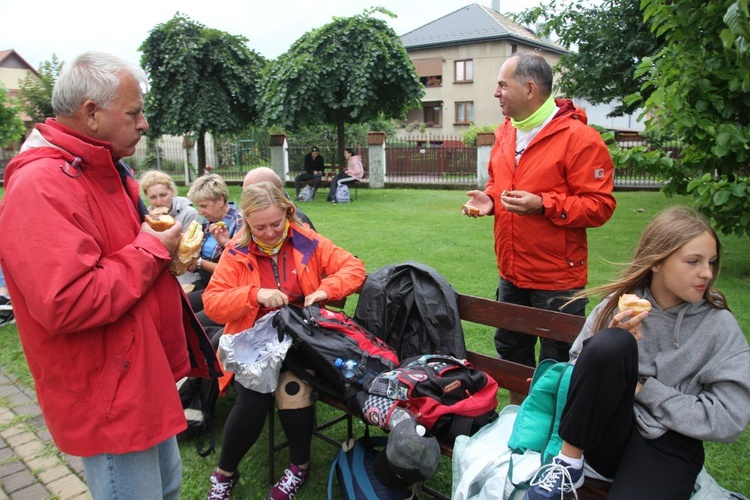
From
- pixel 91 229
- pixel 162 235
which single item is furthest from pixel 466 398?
pixel 91 229

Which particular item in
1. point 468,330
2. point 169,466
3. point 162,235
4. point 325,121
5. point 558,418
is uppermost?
point 325,121

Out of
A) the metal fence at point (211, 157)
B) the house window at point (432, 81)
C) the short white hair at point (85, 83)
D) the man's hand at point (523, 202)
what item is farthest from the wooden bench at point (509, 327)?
the house window at point (432, 81)

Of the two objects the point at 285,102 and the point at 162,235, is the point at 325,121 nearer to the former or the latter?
the point at 285,102

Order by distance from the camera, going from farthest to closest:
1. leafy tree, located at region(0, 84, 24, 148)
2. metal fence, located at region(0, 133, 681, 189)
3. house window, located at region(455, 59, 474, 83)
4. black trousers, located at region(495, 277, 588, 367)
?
house window, located at region(455, 59, 474, 83), metal fence, located at region(0, 133, 681, 189), leafy tree, located at region(0, 84, 24, 148), black trousers, located at region(495, 277, 588, 367)

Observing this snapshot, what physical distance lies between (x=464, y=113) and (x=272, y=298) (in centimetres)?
3955

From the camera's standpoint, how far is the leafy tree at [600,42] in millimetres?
12648

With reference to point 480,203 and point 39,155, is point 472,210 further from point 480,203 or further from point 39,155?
point 39,155

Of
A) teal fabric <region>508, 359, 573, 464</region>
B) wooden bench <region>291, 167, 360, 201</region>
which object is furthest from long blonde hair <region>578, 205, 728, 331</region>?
wooden bench <region>291, 167, 360, 201</region>

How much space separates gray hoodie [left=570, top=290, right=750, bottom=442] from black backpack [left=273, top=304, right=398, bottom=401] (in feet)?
4.09

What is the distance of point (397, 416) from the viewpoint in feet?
8.39

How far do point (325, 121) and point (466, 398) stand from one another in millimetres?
A: 15554

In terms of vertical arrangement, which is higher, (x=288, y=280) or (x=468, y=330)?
(x=288, y=280)

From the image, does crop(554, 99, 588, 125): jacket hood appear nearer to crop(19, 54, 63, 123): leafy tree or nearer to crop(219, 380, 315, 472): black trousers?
crop(219, 380, 315, 472): black trousers

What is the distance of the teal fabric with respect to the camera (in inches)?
86.4
